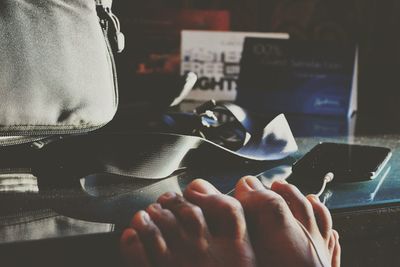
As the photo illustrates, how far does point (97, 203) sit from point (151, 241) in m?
0.11

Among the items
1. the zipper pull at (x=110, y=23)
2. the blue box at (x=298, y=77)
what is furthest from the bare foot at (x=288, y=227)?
the blue box at (x=298, y=77)

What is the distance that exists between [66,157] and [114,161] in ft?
0.16

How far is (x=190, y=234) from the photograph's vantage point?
1.60 feet

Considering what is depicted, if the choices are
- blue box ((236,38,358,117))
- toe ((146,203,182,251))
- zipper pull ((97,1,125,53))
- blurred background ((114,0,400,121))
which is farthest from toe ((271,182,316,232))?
blurred background ((114,0,400,121))

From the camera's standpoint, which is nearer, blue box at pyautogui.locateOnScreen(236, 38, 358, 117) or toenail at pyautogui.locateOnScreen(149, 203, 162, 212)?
toenail at pyautogui.locateOnScreen(149, 203, 162, 212)

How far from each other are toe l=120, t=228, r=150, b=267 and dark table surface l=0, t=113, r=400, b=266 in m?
0.03

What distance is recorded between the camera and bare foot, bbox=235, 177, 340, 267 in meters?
0.51

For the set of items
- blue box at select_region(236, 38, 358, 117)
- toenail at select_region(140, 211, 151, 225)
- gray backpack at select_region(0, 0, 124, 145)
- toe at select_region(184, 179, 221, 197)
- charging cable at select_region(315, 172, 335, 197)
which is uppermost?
gray backpack at select_region(0, 0, 124, 145)

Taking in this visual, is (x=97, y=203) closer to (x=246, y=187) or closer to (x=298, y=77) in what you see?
(x=246, y=187)

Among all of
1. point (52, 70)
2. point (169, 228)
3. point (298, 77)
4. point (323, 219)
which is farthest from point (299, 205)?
point (298, 77)

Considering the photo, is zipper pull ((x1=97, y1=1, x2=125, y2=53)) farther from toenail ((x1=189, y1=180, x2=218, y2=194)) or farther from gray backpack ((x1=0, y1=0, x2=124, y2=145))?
toenail ((x1=189, y1=180, x2=218, y2=194))

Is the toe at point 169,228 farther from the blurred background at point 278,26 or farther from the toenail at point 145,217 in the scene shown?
the blurred background at point 278,26

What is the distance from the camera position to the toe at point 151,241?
46cm

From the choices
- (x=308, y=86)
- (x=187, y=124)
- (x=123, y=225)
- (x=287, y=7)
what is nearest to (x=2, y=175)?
(x=123, y=225)
